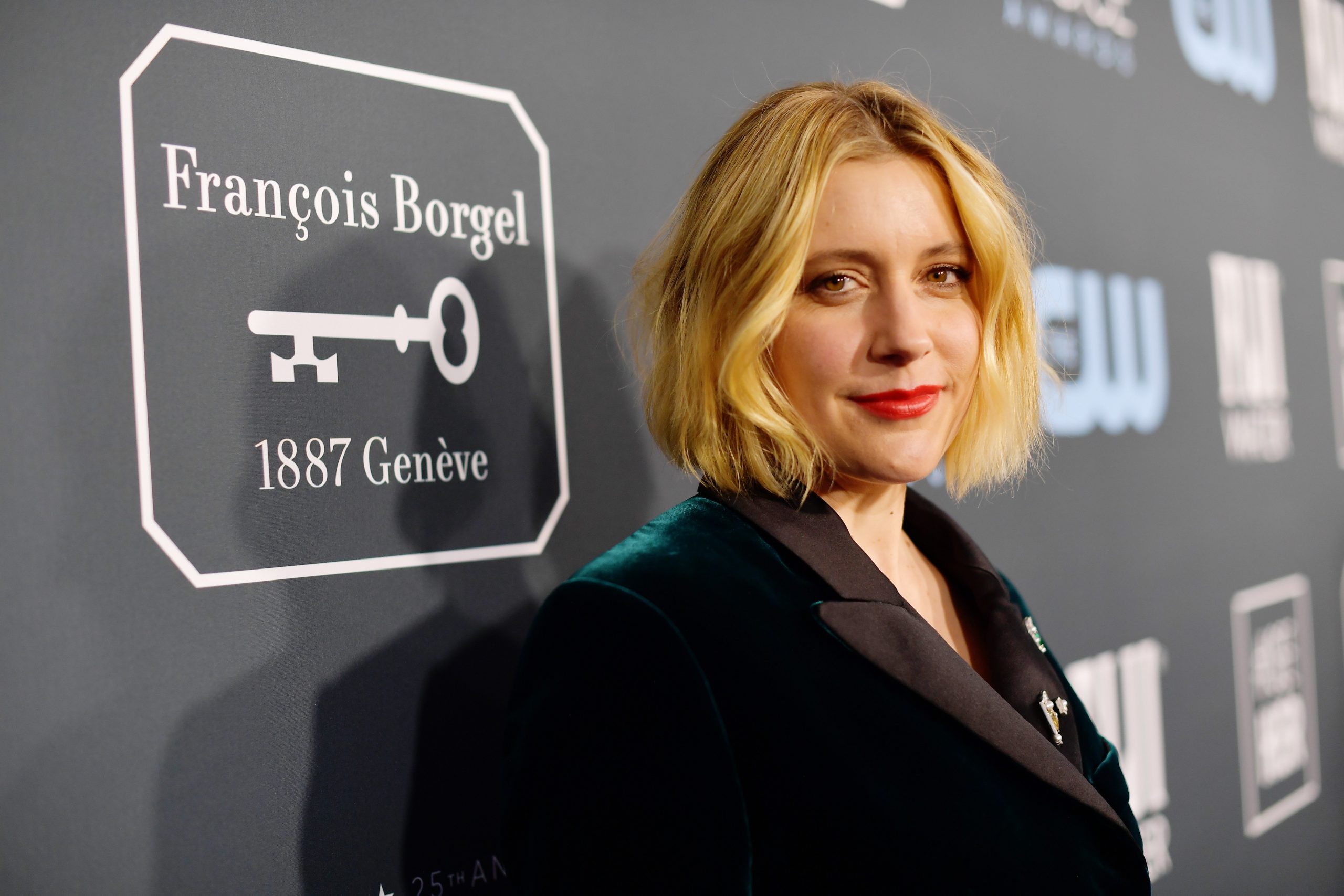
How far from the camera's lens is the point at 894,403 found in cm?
97

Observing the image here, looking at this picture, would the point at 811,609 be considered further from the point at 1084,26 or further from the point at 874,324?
the point at 1084,26

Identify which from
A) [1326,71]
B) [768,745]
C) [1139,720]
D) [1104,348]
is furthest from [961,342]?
[1326,71]

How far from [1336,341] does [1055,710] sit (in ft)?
7.18

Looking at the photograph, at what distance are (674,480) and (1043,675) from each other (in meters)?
0.52

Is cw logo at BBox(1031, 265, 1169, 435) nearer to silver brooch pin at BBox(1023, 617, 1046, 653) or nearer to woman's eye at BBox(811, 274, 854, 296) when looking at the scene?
silver brooch pin at BBox(1023, 617, 1046, 653)

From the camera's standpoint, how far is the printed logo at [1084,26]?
193cm

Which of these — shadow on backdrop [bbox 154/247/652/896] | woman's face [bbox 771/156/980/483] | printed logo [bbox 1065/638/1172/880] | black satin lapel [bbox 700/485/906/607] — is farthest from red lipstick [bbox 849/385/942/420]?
printed logo [bbox 1065/638/1172/880]

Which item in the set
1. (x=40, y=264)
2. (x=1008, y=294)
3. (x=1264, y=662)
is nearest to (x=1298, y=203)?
(x=1264, y=662)

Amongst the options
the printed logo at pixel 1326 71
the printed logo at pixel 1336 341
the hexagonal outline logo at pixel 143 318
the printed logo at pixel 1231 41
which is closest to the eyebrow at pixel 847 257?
the hexagonal outline logo at pixel 143 318

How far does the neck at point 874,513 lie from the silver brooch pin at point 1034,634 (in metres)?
0.17

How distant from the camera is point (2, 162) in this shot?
2.80ft

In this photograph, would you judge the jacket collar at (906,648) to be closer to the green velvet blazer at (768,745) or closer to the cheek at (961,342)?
the green velvet blazer at (768,745)

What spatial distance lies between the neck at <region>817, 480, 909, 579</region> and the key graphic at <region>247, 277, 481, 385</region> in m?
0.41

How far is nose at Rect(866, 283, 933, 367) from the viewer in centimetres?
95
